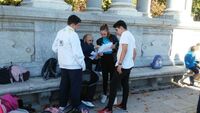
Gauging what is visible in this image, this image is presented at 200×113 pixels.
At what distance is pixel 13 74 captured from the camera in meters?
7.18

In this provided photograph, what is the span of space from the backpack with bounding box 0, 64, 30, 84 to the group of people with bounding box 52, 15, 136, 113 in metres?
0.91

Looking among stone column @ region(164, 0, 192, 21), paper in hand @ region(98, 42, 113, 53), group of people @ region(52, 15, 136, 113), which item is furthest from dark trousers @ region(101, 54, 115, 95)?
stone column @ region(164, 0, 192, 21)

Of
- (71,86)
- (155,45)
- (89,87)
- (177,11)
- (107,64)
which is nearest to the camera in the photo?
(71,86)

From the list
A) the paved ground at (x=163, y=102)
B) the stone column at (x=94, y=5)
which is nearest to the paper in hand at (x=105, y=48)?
the paved ground at (x=163, y=102)

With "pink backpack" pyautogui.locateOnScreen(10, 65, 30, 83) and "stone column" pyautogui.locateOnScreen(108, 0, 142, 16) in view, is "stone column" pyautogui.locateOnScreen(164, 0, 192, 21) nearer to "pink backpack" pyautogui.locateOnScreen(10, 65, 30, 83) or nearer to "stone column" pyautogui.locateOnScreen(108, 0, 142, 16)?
"stone column" pyautogui.locateOnScreen(108, 0, 142, 16)

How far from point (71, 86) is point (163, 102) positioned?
3.08 m

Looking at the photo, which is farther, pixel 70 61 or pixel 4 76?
pixel 4 76

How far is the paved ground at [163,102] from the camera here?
8.22m

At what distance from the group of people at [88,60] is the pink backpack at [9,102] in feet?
3.29

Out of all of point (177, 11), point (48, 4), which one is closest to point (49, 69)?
point (48, 4)

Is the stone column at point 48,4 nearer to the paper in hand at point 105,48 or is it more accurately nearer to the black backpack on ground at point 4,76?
the paper in hand at point 105,48

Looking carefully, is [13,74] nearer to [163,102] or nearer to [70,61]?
[70,61]

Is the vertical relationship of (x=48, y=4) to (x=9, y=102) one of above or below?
above

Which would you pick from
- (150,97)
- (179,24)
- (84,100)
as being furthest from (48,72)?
(179,24)
